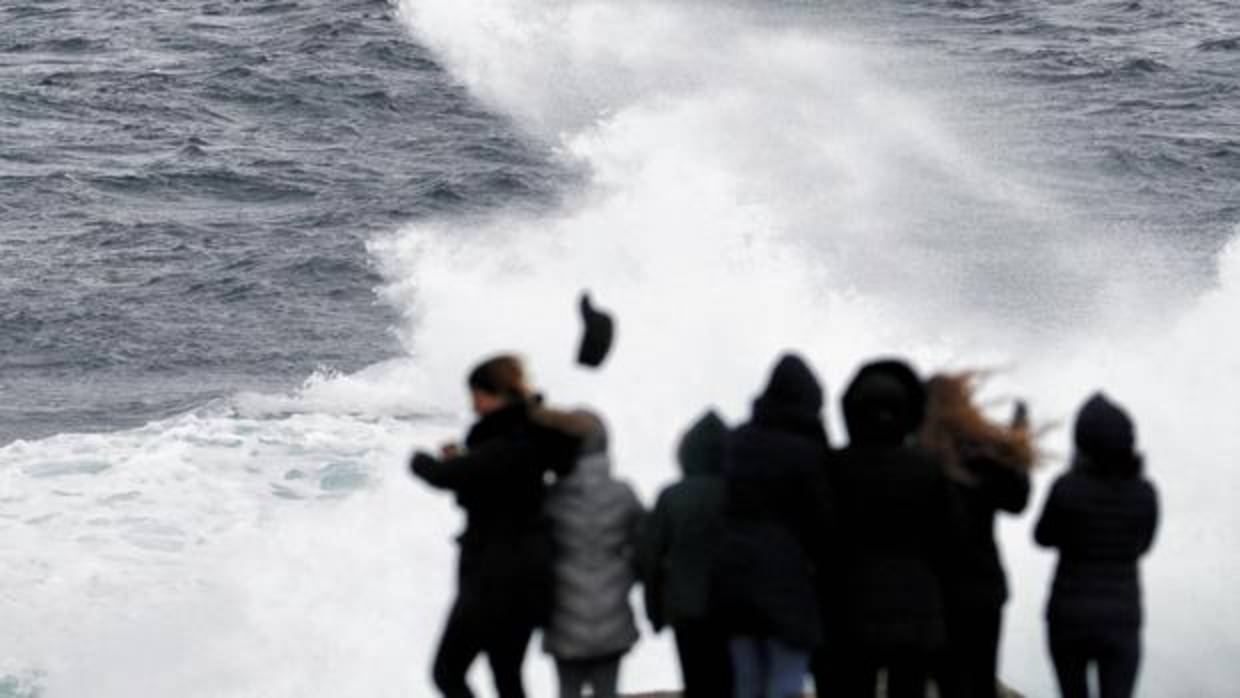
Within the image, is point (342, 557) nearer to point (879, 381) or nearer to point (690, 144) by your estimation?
point (879, 381)

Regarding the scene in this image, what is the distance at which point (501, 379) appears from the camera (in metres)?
10.3

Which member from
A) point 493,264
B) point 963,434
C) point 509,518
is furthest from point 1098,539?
point 493,264

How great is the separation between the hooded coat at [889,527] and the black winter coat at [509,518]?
1.19 m

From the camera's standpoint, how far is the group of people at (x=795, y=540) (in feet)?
33.2

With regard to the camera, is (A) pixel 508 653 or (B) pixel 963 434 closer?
(B) pixel 963 434

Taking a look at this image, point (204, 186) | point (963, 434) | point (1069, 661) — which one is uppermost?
point (963, 434)

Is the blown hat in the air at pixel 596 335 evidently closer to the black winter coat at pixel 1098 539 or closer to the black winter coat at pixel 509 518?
the black winter coat at pixel 509 518

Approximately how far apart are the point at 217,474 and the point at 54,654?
3.69m

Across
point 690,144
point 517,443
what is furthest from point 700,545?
point 690,144

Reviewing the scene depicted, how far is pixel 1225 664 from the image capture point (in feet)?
65.3

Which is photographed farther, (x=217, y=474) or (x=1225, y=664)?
(x=217, y=474)

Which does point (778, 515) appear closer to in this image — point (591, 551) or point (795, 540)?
point (795, 540)

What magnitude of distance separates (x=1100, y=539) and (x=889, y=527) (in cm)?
98

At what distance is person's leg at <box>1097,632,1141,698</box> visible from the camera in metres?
10.7
